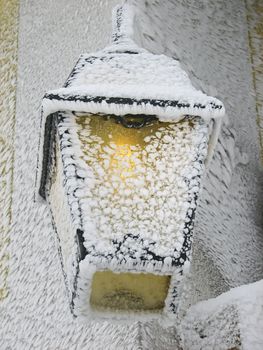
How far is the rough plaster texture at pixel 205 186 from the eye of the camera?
1.52m

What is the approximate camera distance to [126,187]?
0.93m

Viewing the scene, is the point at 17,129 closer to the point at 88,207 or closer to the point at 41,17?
the point at 41,17

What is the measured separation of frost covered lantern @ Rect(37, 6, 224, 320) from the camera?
0.90 m

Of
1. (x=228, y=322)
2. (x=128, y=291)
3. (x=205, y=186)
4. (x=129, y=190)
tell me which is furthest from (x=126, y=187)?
(x=205, y=186)

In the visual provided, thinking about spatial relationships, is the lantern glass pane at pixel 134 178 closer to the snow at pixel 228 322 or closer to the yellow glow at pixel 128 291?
the yellow glow at pixel 128 291

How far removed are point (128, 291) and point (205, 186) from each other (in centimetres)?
84

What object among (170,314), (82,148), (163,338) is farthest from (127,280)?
(163,338)

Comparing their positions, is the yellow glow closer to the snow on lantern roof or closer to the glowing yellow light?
the glowing yellow light

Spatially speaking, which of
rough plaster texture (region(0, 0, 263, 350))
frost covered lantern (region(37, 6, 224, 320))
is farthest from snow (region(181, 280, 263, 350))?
frost covered lantern (region(37, 6, 224, 320))

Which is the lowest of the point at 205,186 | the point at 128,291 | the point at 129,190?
the point at 205,186

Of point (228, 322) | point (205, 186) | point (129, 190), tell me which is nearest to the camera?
point (129, 190)

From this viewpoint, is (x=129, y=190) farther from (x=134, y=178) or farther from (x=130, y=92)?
(x=130, y=92)

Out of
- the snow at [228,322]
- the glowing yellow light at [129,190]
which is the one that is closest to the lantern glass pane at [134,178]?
the glowing yellow light at [129,190]

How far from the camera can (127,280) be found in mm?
949
